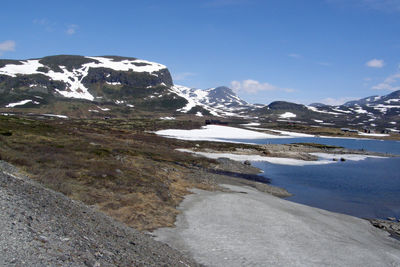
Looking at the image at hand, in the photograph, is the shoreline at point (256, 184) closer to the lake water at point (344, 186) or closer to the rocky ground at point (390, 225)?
the rocky ground at point (390, 225)

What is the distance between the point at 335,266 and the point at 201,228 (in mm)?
9741

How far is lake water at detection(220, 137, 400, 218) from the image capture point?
40.7m

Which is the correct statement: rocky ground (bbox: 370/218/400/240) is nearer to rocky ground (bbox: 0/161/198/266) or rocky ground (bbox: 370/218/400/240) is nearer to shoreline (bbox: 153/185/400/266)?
shoreline (bbox: 153/185/400/266)

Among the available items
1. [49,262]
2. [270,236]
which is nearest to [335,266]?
[270,236]

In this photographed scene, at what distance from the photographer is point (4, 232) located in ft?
39.5

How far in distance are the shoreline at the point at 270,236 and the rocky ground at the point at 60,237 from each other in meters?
3.22

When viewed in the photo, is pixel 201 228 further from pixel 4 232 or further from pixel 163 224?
pixel 4 232

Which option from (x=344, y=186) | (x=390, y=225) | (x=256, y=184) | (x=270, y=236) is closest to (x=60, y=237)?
(x=270, y=236)

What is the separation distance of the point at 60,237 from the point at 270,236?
16255 mm

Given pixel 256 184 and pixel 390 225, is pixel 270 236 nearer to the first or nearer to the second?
pixel 390 225

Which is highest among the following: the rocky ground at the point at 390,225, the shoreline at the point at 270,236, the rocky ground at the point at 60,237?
the rocky ground at the point at 60,237

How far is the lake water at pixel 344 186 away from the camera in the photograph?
4065 centimetres

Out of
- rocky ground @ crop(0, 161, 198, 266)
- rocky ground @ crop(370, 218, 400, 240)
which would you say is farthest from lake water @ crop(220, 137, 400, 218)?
rocky ground @ crop(0, 161, 198, 266)

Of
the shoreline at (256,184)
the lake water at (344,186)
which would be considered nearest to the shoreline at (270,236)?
the shoreline at (256,184)
